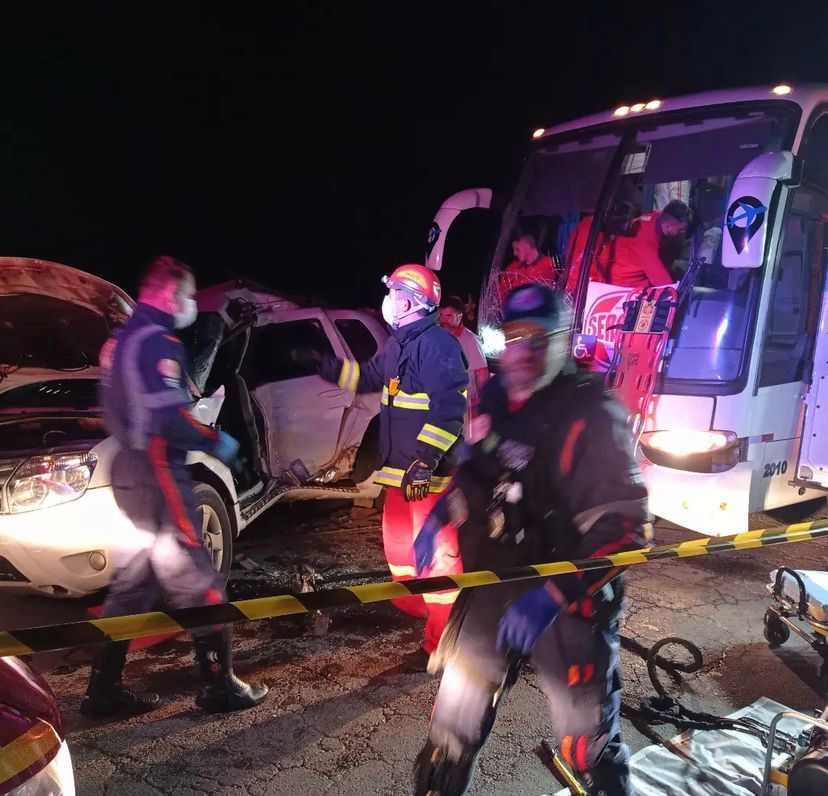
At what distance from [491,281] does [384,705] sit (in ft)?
14.5

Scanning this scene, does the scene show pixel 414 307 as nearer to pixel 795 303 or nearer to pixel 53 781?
pixel 53 781

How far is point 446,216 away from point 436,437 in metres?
3.49

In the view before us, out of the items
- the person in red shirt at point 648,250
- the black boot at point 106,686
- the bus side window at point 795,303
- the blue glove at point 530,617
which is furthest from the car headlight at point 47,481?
the bus side window at point 795,303

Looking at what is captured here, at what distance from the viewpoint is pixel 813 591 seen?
11.8 feet

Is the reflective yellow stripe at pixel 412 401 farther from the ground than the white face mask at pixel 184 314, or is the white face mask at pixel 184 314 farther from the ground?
the white face mask at pixel 184 314

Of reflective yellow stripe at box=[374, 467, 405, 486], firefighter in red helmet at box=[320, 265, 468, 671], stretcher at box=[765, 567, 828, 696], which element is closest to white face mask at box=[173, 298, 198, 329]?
firefighter in red helmet at box=[320, 265, 468, 671]

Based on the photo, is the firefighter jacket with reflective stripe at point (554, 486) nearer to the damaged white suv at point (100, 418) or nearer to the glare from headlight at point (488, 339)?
the damaged white suv at point (100, 418)

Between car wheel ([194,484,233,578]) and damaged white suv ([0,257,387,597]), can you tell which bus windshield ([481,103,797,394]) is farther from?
car wheel ([194,484,233,578])

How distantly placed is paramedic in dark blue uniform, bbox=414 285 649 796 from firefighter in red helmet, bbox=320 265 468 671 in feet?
4.28

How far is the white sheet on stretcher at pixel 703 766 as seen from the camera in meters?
3.02

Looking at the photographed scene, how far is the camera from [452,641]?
102 inches

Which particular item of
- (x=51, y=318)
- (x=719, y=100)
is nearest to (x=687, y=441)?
(x=719, y=100)

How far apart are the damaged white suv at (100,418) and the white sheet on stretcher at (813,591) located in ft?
10.2

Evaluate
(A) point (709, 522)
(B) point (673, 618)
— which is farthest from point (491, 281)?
(B) point (673, 618)
